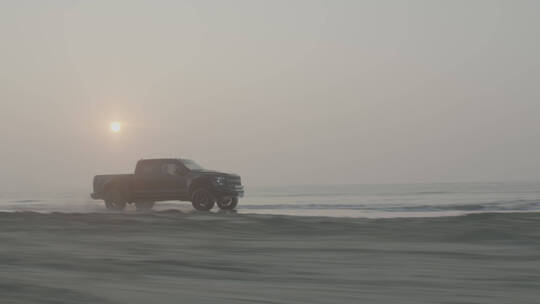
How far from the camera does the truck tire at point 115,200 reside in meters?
26.8

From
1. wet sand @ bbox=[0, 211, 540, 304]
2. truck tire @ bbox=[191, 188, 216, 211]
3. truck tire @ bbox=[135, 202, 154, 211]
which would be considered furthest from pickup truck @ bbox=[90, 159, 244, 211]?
wet sand @ bbox=[0, 211, 540, 304]

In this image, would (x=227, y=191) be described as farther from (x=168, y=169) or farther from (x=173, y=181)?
(x=168, y=169)

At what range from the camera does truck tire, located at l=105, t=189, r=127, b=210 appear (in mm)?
26797

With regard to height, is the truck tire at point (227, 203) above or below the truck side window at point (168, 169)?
below

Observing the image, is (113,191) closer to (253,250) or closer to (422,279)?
(253,250)

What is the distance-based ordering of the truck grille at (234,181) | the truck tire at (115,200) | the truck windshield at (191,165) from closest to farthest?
1. the truck grille at (234,181)
2. the truck windshield at (191,165)
3. the truck tire at (115,200)

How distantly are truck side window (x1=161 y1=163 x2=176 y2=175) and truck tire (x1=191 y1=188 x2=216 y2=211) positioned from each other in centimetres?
141

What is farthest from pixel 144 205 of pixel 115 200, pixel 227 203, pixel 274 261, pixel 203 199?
pixel 274 261

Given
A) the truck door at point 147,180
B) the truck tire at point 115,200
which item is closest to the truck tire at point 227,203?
the truck door at point 147,180

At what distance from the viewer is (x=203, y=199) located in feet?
82.5

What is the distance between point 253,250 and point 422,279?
3.42 metres

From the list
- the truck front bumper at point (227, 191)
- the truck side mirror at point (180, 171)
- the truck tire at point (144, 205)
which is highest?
the truck side mirror at point (180, 171)

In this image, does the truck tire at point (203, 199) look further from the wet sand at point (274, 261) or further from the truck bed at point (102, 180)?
the wet sand at point (274, 261)

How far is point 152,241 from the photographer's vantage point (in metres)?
11.0
